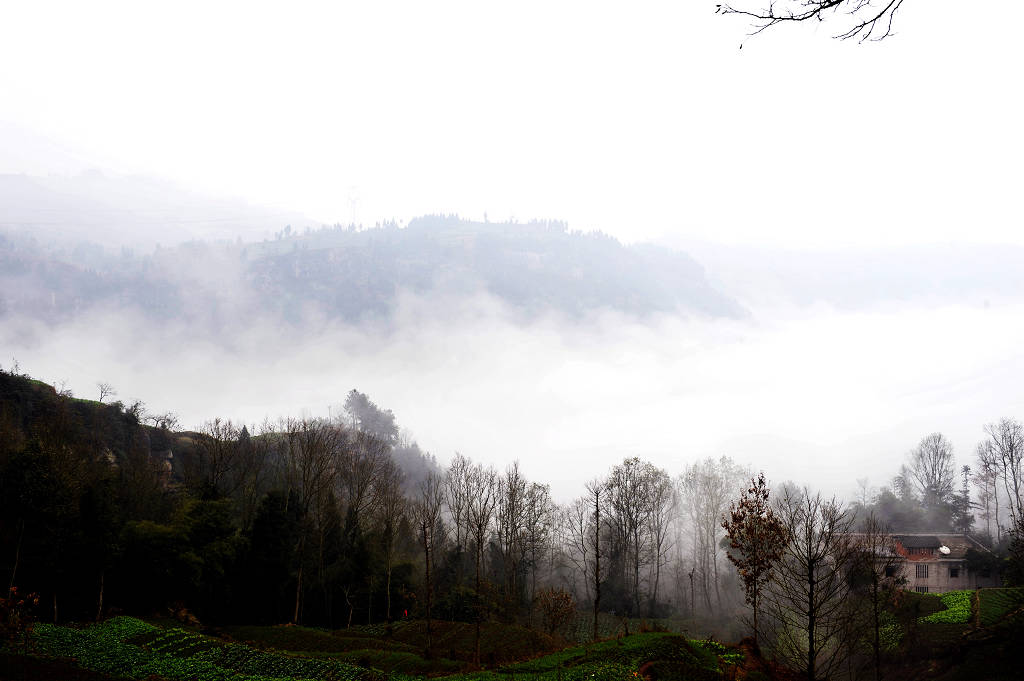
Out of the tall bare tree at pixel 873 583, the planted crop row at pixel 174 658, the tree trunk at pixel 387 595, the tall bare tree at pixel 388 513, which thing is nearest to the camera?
the planted crop row at pixel 174 658

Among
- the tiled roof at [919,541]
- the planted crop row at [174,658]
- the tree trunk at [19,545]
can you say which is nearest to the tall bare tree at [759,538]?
the planted crop row at [174,658]

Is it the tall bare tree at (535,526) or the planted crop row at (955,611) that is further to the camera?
the tall bare tree at (535,526)

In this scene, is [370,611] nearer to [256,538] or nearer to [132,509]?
[256,538]

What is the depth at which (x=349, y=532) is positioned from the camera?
4906 centimetres

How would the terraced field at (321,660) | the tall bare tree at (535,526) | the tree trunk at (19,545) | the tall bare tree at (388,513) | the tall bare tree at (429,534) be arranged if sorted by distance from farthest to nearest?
the tall bare tree at (535,526)
the tall bare tree at (388,513)
the tree trunk at (19,545)
the tall bare tree at (429,534)
the terraced field at (321,660)

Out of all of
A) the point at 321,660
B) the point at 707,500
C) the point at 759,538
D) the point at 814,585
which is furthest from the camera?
the point at 707,500

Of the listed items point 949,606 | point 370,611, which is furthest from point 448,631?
point 949,606

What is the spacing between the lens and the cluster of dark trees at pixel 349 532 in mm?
28828

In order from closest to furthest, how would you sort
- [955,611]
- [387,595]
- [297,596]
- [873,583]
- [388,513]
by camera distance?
[873,583] < [955,611] < [297,596] < [387,595] < [388,513]

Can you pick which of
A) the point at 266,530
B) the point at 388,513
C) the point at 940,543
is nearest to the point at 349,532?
the point at 388,513

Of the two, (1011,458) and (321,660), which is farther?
(1011,458)

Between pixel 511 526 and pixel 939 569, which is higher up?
pixel 511 526

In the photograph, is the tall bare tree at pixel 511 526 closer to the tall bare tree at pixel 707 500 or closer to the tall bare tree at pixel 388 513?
the tall bare tree at pixel 388 513

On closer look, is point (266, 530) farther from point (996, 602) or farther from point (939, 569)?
point (939, 569)
